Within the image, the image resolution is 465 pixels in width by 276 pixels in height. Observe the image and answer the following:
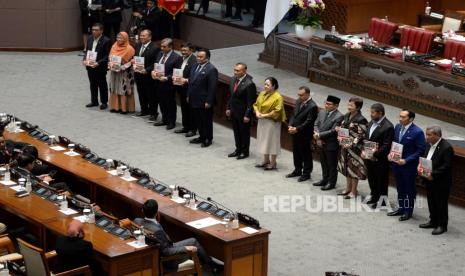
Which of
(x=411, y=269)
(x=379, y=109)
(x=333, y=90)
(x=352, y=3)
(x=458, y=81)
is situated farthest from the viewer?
(x=352, y=3)

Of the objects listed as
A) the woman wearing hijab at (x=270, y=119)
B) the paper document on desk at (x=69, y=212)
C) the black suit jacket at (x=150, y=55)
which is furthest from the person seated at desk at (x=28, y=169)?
the black suit jacket at (x=150, y=55)

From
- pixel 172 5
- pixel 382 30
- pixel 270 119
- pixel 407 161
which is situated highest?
pixel 382 30

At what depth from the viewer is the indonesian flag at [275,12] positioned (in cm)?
1752

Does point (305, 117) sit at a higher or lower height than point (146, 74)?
higher

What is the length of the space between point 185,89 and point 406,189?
4.57m

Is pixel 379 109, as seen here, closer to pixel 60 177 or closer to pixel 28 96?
pixel 60 177

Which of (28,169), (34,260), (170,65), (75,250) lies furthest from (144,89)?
(75,250)

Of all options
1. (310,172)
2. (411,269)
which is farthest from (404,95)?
(411,269)

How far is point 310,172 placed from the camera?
13.9m

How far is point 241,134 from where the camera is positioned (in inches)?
579

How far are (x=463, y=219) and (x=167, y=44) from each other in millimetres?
5589

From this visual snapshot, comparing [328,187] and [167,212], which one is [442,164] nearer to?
[328,187]

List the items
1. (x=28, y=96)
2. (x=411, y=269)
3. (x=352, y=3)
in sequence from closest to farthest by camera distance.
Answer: (x=411, y=269)
(x=28, y=96)
(x=352, y=3)

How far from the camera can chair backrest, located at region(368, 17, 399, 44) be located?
57.4 feet
